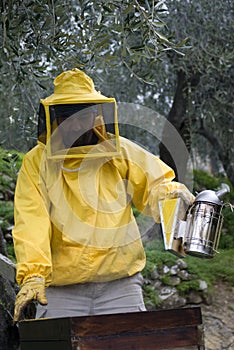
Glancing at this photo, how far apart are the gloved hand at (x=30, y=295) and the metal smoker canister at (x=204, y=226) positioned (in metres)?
0.77

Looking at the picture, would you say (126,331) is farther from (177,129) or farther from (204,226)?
(177,129)

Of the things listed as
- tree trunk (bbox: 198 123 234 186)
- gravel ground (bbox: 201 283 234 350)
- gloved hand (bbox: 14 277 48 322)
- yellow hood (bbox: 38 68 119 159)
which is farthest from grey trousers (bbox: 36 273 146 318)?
tree trunk (bbox: 198 123 234 186)

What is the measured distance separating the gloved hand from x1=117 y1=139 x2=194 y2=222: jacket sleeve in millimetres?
818

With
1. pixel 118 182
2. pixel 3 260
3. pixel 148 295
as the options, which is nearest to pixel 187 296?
pixel 148 295

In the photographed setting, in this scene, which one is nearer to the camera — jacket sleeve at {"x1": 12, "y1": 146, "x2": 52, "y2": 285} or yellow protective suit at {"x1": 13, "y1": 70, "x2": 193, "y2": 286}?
jacket sleeve at {"x1": 12, "y1": 146, "x2": 52, "y2": 285}

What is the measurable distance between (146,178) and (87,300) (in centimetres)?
78

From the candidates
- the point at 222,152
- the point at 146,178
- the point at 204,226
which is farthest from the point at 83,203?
the point at 222,152

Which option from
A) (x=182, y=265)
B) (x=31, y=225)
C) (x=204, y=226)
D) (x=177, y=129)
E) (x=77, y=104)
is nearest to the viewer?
(x=204, y=226)

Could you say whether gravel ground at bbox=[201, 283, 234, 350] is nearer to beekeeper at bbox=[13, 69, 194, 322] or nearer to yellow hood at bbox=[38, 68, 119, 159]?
beekeeper at bbox=[13, 69, 194, 322]

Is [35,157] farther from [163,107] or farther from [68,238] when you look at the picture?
[163,107]

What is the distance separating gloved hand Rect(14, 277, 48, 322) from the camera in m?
3.30

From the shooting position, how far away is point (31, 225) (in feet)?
11.5

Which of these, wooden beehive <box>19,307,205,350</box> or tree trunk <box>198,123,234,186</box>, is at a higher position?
wooden beehive <box>19,307,205,350</box>

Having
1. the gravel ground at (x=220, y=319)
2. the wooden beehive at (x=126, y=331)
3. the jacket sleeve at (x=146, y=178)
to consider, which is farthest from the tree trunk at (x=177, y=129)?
the wooden beehive at (x=126, y=331)
